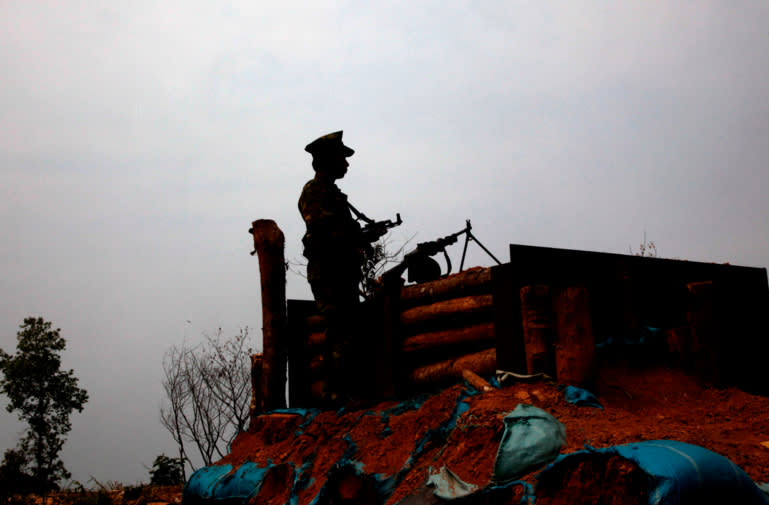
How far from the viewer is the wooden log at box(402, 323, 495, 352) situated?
6.88 m

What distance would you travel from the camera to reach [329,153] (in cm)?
830

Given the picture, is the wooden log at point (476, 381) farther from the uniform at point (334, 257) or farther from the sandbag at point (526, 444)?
the uniform at point (334, 257)

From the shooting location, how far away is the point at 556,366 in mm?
5828

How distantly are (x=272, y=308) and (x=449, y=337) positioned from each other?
2.85 meters

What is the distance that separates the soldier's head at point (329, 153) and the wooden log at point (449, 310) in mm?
2037

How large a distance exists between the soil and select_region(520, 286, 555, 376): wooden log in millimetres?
220

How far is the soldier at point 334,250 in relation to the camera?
7695 millimetres

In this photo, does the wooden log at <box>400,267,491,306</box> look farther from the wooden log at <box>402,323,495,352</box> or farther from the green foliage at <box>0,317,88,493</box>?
the green foliage at <box>0,317,88,493</box>

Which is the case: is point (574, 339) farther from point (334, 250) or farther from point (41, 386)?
point (41, 386)

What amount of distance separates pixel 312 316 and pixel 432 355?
229 centimetres

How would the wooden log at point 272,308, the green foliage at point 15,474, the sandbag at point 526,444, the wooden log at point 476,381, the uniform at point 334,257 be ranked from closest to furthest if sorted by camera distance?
1. the sandbag at point 526,444
2. the wooden log at point 476,381
3. the uniform at point 334,257
4. the wooden log at point 272,308
5. the green foliage at point 15,474

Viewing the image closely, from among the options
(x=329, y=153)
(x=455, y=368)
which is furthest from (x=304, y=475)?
(x=329, y=153)

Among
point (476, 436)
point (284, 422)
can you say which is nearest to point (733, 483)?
point (476, 436)

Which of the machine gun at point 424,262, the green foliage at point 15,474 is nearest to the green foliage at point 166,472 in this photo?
the green foliage at point 15,474
